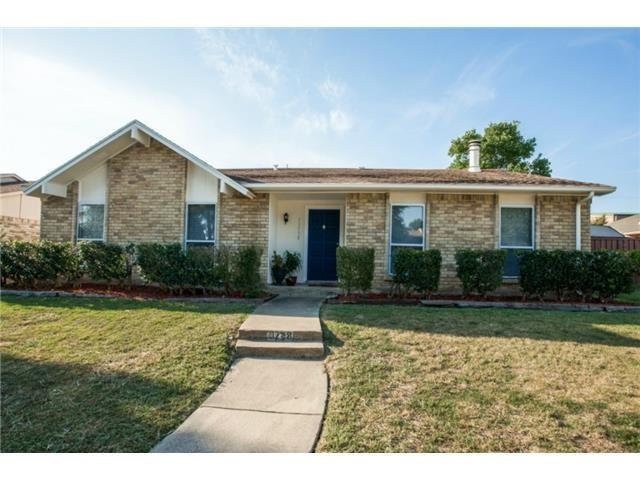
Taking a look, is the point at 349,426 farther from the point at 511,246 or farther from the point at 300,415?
the point at 511,246

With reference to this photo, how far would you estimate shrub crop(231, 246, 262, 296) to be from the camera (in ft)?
25.8

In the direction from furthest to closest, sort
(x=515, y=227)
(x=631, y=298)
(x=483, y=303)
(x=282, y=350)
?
(x=515, y=227) → (x=631, y=298) → (x=483, y=303) → (x=282, y=350)

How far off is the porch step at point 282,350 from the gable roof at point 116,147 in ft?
15.9

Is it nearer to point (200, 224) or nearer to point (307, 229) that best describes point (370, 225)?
point (307, 229)

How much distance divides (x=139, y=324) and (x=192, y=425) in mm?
3289

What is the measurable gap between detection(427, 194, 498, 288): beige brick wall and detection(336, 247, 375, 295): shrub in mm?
2164

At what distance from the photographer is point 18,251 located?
27.7ft

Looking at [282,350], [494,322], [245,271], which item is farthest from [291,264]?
[494,322]

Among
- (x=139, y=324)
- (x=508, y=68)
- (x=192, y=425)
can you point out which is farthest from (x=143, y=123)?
(x=508, y=68)

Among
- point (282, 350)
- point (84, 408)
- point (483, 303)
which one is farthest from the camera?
point (483, 303)

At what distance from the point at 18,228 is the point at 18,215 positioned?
8.00 ft

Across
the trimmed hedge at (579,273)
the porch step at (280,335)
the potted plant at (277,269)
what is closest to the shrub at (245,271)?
the potted plant at (277,269)

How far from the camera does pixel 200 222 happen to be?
948 cm

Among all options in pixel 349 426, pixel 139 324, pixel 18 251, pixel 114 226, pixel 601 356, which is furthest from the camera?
pixel 114 226
